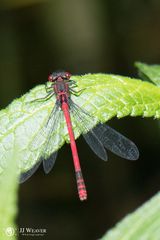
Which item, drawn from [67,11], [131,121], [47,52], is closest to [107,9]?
[67,11]

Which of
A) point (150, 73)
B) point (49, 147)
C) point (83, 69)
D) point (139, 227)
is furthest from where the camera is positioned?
point (83, 69)

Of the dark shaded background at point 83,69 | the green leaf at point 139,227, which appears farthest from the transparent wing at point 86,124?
the dark shaded background at point 83,69

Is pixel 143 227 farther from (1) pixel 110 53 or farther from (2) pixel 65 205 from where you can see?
(1) pixel 110 53

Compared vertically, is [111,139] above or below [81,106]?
above

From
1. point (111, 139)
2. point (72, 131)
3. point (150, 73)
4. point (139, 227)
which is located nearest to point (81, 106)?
point (72, 131)

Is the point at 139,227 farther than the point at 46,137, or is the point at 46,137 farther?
the point at 46,137

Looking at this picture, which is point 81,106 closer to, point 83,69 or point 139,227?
point 139,227
